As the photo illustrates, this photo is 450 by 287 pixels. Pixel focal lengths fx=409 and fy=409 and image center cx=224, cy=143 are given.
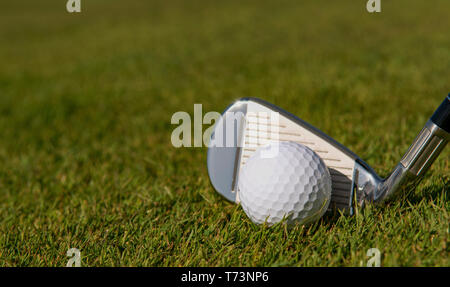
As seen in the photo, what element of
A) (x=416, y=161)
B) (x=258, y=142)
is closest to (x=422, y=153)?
(x=416, y=161)

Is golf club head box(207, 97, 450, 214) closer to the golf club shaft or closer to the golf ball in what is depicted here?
the golf club shaft

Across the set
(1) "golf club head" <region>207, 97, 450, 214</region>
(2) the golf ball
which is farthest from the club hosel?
(2) the golf ball

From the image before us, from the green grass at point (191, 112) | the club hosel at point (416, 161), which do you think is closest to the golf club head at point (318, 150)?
the club hosel at point (416, 161)

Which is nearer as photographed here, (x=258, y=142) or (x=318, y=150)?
(x=318, y=150)

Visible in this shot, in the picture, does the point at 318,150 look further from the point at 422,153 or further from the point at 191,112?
the point at 191,112

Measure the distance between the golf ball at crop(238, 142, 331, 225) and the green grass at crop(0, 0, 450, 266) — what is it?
0.34ft

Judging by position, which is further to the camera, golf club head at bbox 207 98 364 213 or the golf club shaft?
golf club head at bbox 207 98 364 213

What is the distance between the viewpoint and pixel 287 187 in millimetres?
2432

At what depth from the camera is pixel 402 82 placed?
5.77 metres

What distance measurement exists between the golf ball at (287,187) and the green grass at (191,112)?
0.10m

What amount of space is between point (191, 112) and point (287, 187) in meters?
3.64

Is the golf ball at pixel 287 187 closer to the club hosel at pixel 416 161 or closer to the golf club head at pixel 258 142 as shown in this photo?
the golf club head at pixel 258 142

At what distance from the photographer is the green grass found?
2381 millimetres

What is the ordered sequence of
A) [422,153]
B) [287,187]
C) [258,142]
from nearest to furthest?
[422,153], [287,187], [258,142]
